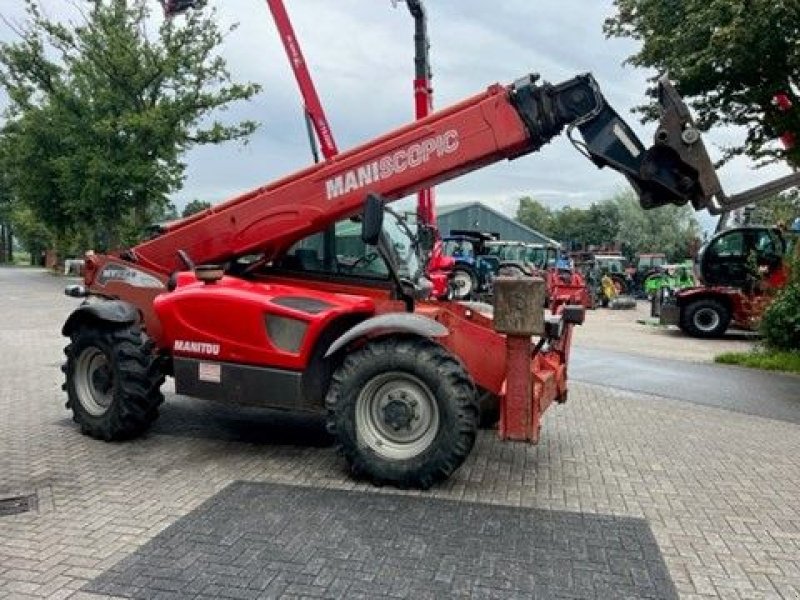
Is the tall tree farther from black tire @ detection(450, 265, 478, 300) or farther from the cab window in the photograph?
the cab window

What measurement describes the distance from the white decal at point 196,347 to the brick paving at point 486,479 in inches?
33.4

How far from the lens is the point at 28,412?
783 cm

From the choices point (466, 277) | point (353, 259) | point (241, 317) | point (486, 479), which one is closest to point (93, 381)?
point (241, 317)

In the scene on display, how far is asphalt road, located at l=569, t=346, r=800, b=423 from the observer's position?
9375 millimetres

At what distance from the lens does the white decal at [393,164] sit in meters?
6.09

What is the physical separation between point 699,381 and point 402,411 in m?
6.85

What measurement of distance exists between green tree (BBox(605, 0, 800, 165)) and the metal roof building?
44169 mm

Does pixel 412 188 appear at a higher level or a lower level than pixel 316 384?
higher

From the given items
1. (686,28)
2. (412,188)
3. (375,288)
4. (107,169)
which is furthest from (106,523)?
(107,169)

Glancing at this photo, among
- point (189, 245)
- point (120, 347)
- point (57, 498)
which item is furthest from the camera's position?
point (189, 245)

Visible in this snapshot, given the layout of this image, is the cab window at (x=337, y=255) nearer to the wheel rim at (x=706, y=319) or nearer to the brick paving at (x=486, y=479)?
the brick paving at (x=486, y=479)

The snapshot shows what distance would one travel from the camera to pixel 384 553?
4.42m

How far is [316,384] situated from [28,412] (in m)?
3.59

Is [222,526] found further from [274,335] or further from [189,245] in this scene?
[189,245]
